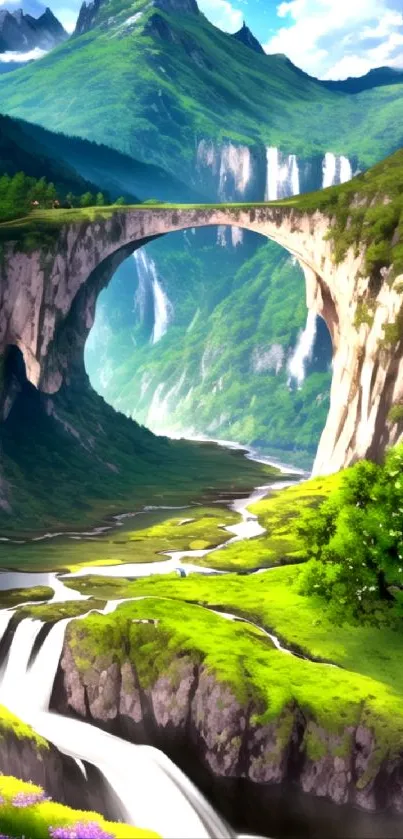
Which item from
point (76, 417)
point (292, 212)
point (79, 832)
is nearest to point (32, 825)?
point (79, 832)

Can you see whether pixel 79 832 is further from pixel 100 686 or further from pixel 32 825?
pixel 100 686

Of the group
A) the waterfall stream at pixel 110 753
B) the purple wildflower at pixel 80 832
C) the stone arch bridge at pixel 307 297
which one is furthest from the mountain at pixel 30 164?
the purple wildflower at pixel 80 832

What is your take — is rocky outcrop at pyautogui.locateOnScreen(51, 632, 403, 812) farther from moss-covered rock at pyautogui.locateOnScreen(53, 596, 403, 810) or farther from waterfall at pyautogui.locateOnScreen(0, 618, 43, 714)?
waterfall at pyautogui.locateOnScreen(0, 618, 43, 714)

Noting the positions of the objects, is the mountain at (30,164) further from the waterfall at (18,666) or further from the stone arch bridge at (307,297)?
the waterfall at (18,666)

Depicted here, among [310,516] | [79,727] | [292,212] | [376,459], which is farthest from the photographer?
[292,212]

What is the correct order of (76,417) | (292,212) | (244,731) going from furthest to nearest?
(76,417)
(292,212)
(244,731)

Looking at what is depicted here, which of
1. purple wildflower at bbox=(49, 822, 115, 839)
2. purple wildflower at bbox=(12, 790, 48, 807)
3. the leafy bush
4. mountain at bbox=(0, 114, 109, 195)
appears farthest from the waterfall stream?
mountain at bbox=(0, 114, 109, 195)

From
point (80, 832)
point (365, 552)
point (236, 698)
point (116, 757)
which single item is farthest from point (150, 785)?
point (365, 552)
